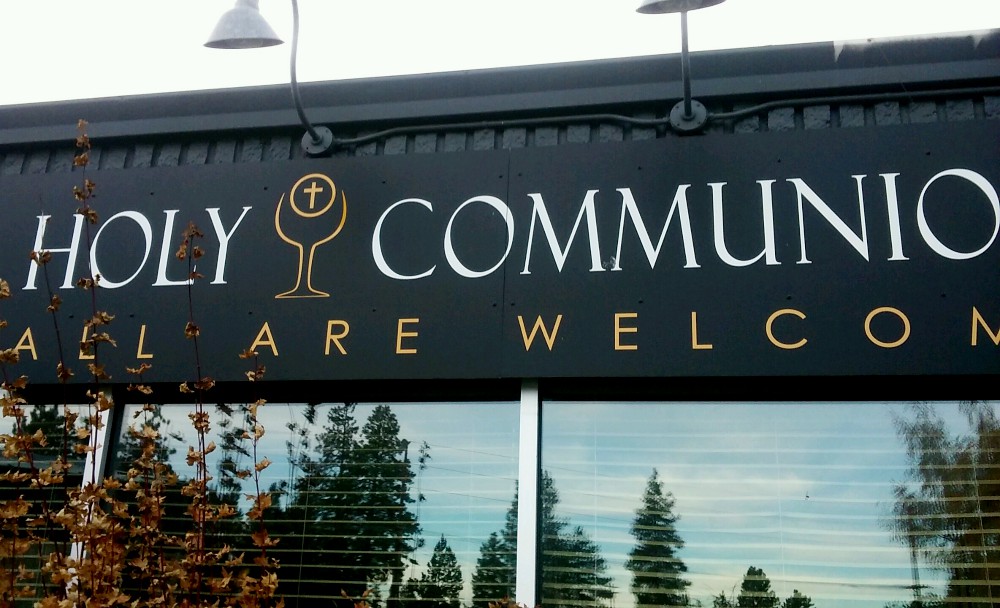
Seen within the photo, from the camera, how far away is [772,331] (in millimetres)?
4145

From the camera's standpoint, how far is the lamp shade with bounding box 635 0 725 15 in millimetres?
4008

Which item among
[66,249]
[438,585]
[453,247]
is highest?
[66,249]

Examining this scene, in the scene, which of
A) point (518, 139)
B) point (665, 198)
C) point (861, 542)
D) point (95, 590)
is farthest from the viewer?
point (518, 139)

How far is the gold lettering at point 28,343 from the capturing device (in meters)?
4.84

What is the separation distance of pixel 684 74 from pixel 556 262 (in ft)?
3.21

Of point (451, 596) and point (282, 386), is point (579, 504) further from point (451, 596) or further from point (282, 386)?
point (282, 386)

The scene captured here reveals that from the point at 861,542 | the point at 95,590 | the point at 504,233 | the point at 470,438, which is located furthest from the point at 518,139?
the point at 95,590

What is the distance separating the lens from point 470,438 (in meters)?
4.45

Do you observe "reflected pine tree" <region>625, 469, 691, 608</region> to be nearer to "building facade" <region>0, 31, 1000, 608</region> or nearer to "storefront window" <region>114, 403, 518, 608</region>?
"building facade" <region>0, 31, 1000, 608</region>

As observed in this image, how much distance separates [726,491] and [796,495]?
10.9 inches

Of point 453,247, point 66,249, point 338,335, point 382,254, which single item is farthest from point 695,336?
point 66,249

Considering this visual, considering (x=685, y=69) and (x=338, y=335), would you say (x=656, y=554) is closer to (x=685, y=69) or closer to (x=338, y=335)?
(x=338, y=335)

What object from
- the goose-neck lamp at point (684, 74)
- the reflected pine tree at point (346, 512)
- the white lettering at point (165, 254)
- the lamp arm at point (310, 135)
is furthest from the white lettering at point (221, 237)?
the goose-neck lamp at point (684, 74)

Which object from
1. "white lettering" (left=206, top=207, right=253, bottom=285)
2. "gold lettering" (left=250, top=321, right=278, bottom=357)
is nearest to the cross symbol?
"white lettering" (left=206, top=207, right=253, bottom=285)
